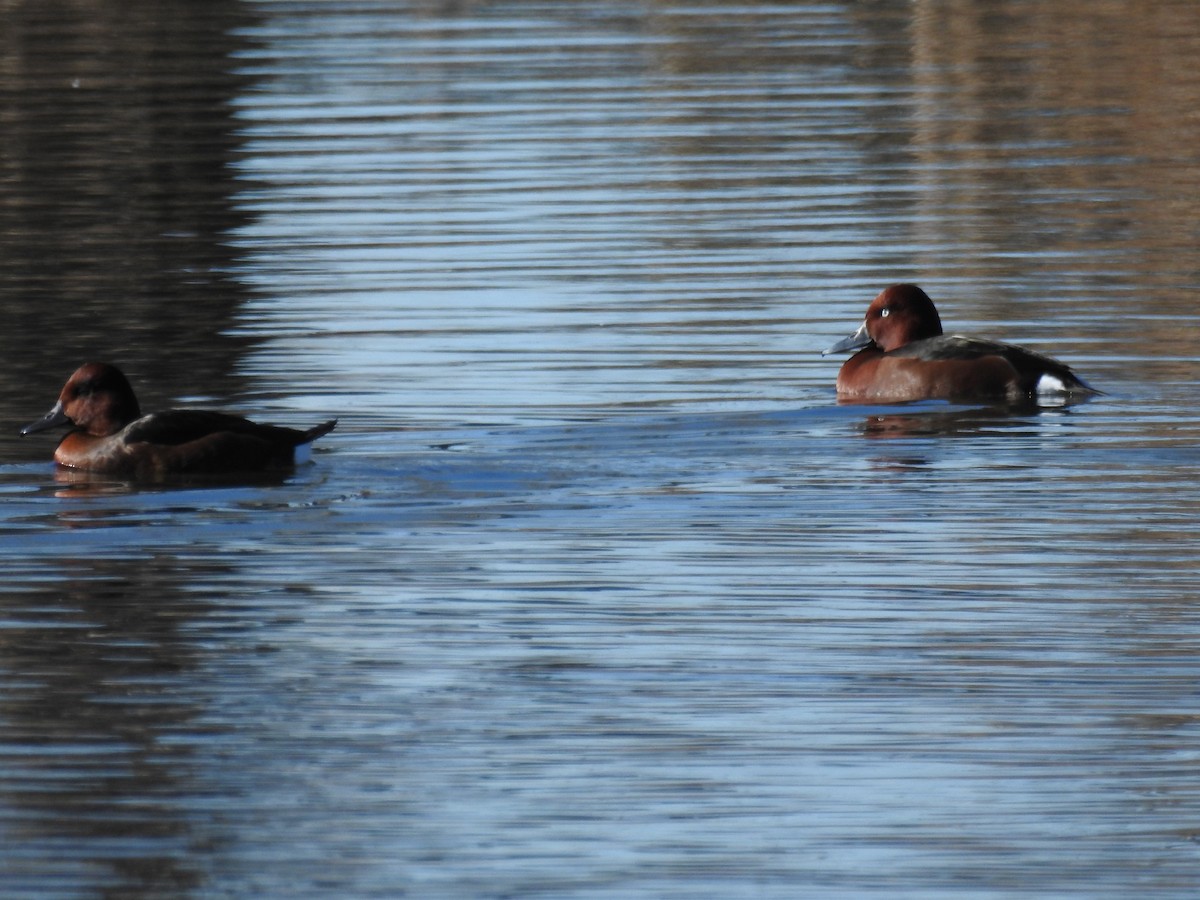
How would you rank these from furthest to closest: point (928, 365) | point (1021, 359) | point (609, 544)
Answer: point (928, 365)
point (1021, 359)
point (609, 544)

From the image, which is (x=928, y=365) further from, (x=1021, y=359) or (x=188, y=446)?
(x=188, y=446)

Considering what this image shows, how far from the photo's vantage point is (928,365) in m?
13.3

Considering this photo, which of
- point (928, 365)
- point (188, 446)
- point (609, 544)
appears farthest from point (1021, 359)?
point (188, 446)

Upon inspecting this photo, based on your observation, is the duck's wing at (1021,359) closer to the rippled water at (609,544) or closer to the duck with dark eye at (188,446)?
the rippled water at (609,544)

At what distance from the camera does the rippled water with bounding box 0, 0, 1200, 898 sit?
7.22 m

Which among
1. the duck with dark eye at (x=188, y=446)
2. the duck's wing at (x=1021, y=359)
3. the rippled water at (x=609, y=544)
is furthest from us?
the duck's wing at (x=1021, y=359)

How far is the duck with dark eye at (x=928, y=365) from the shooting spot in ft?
42.3

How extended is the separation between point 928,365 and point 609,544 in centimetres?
337

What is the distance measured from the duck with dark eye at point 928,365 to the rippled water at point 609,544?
0.16 m

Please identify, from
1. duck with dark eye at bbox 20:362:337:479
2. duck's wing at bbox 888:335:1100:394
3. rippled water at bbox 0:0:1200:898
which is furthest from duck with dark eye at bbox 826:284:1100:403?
Result: duck with dark eye at bbox 20:362:337:479

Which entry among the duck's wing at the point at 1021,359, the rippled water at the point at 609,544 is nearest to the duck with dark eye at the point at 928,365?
the duck's wing at the point at 1021,359

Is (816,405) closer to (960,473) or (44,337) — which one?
(960,473)

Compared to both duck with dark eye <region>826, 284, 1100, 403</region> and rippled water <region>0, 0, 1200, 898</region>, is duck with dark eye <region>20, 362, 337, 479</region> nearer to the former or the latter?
rippled water <region>0, 0, 1200, 898</region>

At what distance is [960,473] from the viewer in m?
11.6
